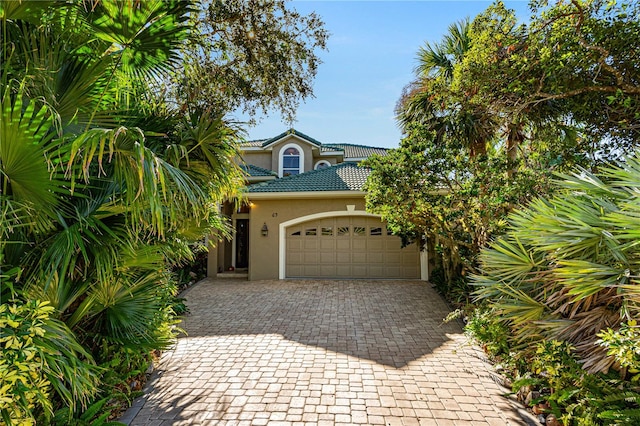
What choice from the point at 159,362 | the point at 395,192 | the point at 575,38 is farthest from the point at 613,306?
the point at 159,362

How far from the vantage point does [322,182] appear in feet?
42.5

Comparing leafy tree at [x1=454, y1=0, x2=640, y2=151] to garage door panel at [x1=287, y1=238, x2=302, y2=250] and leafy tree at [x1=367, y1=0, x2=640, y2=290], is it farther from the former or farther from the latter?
garage door panel at [x1=287, y1=238, x2=302, y2=250]

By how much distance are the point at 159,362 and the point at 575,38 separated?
32.9 ft

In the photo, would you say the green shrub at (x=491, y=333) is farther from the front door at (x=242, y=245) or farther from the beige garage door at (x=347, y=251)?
the front door at (x=242, y=245)

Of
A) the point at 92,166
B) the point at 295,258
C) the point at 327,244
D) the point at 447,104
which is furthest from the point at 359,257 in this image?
the point at 92,166

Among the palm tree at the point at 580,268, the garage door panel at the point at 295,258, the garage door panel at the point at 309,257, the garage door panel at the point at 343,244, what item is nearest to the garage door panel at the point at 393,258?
the garage door panel at the point at 343,244

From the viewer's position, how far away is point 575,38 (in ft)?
20.3

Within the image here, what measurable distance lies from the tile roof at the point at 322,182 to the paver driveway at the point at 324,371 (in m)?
5.32

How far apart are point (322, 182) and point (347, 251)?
309cm

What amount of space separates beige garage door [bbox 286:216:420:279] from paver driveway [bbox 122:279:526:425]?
3.84 meters

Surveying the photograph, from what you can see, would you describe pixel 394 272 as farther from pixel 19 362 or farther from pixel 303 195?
pixel 19 362

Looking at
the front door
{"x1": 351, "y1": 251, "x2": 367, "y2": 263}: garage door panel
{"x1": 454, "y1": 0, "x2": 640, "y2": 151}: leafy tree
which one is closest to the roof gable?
the front door

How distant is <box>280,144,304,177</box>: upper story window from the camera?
18.0 meters

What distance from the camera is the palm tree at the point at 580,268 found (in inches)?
127
